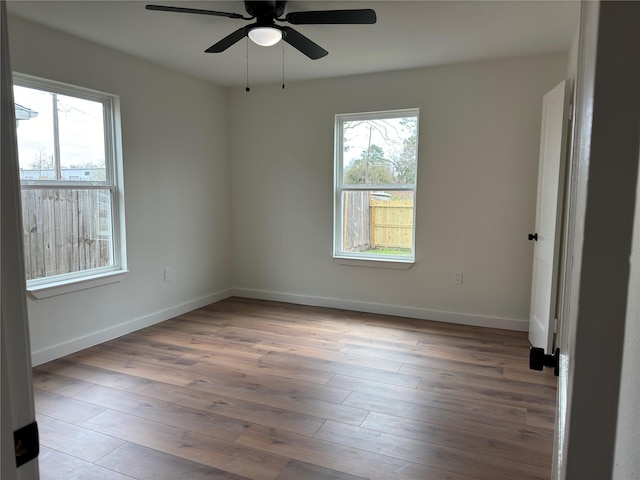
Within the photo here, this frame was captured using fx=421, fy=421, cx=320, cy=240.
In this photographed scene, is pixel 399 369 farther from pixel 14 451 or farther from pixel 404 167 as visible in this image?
pixel 14 451

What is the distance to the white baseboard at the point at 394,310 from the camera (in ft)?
13.6

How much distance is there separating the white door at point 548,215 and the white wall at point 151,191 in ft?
11.3

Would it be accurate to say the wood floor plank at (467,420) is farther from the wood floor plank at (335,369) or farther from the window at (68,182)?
the window at (68,182)

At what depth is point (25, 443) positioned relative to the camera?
639 mm

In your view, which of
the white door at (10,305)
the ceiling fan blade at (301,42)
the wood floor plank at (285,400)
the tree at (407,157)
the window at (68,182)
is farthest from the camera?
the tree at (407,157)

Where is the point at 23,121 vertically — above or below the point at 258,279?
above

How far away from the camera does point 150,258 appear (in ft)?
13.8

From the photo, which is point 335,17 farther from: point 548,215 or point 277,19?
point 548,215

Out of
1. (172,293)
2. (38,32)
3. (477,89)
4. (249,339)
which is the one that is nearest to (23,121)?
(38,32)

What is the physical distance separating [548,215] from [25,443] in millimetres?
3534

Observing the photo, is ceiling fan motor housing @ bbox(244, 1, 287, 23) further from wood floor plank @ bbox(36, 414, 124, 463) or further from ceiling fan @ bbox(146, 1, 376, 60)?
wood floor plank @ bbox(36, 414, 124, 463)

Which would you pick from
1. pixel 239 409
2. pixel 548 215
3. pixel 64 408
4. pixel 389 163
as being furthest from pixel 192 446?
pixel 389 163

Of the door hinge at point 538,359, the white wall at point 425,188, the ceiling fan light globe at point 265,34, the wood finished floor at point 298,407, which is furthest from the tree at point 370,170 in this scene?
the door hinge at point 538,359

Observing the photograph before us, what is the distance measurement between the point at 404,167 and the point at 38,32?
334 cm
